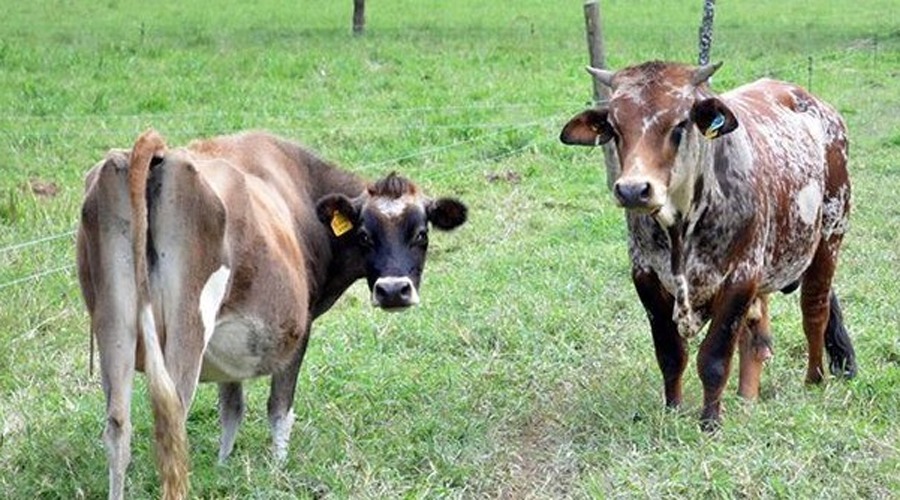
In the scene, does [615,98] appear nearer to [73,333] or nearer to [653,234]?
[653,234]

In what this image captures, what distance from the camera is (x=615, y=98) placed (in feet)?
20.7

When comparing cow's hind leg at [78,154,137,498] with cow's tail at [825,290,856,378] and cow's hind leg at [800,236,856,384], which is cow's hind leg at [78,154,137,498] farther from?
cow's tail at [825,290,856,378]

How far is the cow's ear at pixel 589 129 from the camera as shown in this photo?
21.2ft

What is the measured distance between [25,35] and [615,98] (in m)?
21.7

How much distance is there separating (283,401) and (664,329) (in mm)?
1745

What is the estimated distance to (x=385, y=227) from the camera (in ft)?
22.6

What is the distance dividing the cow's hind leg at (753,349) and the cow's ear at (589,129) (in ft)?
4.20

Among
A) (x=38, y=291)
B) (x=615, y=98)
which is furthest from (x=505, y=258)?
(x=615, y=98)

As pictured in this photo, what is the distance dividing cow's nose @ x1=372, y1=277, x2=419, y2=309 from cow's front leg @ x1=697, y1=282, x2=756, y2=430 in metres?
1.32

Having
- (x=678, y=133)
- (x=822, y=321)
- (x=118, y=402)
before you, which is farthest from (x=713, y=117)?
(x=118, y=402)

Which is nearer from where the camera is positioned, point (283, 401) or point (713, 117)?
point (713, 117)

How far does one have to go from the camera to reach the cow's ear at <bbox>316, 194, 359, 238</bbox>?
691 centimetres

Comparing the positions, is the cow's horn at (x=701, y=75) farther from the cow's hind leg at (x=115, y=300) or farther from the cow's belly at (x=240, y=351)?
the cow's hind leg at (x=115, y=300)

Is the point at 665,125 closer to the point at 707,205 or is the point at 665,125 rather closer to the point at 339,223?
the point at 707,205
